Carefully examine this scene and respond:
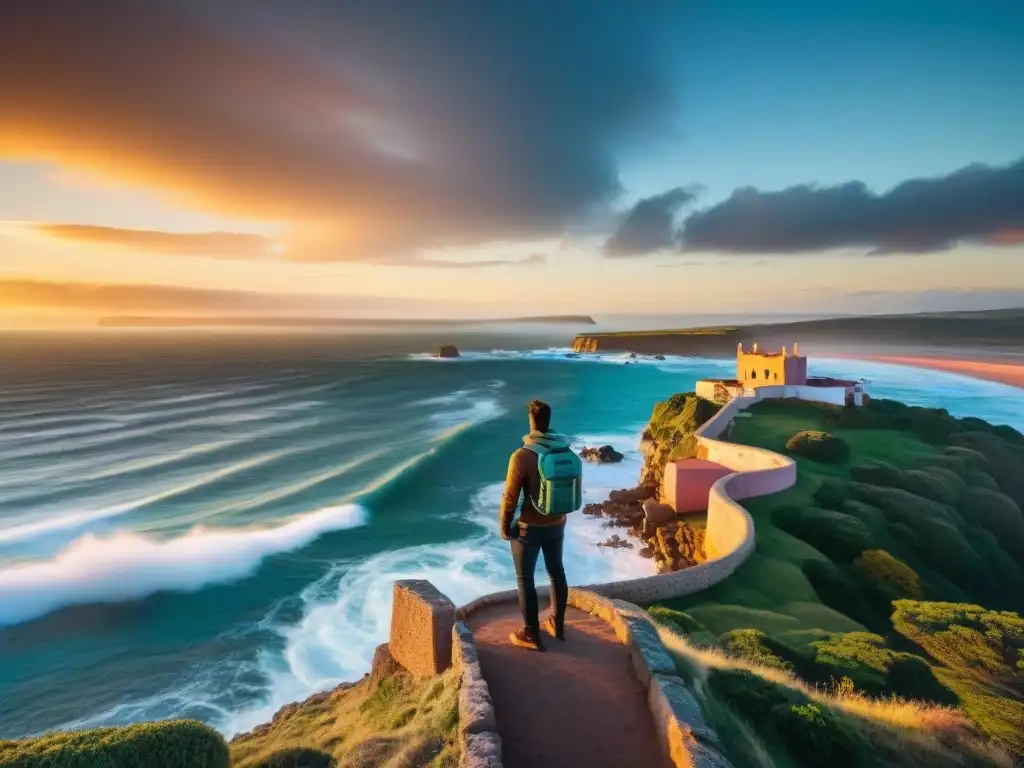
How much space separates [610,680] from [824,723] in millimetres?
3012

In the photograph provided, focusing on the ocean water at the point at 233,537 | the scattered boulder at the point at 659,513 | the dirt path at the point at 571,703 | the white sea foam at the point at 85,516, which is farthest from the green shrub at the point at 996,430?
the white sea foam at the point at 85,516

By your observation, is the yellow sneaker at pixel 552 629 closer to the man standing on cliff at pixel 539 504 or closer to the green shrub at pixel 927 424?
the man standing on cliff at pixel 539 504

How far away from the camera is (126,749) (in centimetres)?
743

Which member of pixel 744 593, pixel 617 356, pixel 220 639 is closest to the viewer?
pixel 744 593

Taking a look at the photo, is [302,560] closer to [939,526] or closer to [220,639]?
[220,639]

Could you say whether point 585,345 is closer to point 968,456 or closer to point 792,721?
point 968,456

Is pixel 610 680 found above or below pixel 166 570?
above

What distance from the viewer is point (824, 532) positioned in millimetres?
20219

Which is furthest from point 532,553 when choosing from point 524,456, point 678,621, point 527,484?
point 678,621

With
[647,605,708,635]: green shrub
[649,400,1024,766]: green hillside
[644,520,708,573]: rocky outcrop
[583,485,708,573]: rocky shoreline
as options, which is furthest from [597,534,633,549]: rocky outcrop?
[647,605,708,635]: green shrub

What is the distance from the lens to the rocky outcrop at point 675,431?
113 ft

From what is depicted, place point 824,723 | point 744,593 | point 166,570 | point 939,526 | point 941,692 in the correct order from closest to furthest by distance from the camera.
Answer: point 824,723
point 941,692
point 744,593
point 939,526
point 166,570

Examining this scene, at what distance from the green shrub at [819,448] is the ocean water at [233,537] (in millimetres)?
9826

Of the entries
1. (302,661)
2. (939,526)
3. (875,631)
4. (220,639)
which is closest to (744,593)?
(875,631)
